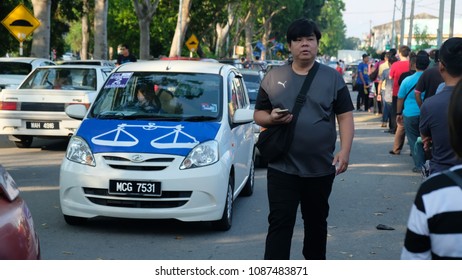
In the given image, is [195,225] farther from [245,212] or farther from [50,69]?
[50,69]

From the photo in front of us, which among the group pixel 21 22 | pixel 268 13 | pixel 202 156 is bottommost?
pixel 202 156

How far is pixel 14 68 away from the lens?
20125 millimetres

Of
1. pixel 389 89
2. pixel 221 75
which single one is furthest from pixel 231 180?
pixel 389 89

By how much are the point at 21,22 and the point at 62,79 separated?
8.66 m

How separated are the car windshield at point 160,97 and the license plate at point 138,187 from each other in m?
1.00

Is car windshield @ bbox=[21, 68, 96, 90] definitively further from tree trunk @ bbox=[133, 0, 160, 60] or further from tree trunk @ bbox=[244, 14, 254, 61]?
tree trunk @ bbox=[244, 14, 254, 61]

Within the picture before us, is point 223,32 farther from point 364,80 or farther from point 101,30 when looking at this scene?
point 364,80

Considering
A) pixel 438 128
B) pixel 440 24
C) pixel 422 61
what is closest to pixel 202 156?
pixel 438 128

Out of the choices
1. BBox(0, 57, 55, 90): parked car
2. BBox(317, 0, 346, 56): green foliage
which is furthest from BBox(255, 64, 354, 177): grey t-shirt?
BBox(317, 0, 346, 56): green foliage

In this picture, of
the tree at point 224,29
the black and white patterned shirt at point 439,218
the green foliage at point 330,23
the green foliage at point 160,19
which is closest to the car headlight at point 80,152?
the black and white patterned shirt at point 439,218

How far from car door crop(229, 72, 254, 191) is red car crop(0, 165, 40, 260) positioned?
174 inches

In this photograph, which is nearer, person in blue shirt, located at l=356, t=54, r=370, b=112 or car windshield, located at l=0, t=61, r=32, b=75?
car windshield, located at l=0, t=61, r=32, b=75

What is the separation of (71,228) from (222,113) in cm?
191

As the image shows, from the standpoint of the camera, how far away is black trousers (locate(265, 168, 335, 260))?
5.29m
